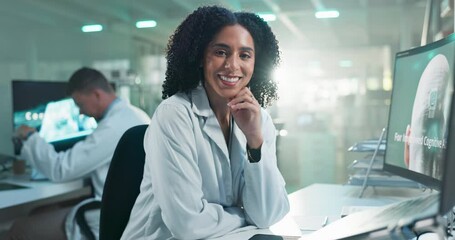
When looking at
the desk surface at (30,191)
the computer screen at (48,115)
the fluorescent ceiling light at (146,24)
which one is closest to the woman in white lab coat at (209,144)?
the desk surface at (30,191)

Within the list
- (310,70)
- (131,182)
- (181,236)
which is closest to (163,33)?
(310,70)

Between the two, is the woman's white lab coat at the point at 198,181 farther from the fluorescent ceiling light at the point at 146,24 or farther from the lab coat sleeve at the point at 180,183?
the fluorescent ceiling light at the point at 146,24

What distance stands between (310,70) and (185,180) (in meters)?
3.70

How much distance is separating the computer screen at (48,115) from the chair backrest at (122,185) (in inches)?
69.6

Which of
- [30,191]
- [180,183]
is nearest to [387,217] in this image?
[180,183]

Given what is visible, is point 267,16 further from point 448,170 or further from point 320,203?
point 448,170

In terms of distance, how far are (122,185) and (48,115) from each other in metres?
1.91

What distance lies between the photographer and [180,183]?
1.33 metres

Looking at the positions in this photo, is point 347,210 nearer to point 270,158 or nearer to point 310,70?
point 270,158

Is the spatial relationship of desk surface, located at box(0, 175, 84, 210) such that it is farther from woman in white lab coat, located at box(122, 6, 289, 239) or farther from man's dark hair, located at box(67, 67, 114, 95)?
woman in white lab coat, located at box(122, 6, 289, 239)

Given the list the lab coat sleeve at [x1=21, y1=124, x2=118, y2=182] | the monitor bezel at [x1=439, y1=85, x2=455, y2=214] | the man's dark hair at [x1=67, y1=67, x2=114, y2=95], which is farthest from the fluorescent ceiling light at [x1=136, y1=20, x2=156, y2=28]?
the monitor bezel at [x1=439, y1=85, x2=455, y2=214]

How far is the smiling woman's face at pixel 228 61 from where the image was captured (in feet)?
4.86

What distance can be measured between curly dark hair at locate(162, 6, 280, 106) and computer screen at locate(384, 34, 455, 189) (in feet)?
1.34

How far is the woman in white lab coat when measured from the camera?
1.34 m
